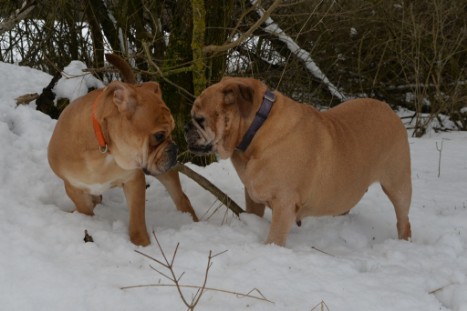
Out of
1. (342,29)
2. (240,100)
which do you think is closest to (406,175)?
(240,100)

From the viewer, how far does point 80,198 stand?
14.3 feet

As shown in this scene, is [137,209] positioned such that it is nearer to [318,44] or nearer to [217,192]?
[217,192]

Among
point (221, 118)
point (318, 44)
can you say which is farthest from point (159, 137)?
point (318, 44)

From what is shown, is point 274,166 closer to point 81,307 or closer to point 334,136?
point 334,136

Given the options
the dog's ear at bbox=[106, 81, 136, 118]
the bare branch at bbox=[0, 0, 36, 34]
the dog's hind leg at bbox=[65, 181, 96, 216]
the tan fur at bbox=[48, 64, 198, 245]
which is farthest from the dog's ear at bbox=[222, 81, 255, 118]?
the bare branch at bbox=[0, 0, 36, 34]

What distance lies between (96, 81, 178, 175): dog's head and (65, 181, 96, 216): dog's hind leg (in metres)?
0.59

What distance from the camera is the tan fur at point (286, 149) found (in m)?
4.07

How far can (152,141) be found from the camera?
12.7 ft

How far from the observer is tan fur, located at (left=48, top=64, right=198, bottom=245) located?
12.5ft

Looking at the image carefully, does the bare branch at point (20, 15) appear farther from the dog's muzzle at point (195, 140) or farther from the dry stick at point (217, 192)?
the dog's muzzle at point (195, 140)

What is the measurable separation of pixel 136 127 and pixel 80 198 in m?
0.97

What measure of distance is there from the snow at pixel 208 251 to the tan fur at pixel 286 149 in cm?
36

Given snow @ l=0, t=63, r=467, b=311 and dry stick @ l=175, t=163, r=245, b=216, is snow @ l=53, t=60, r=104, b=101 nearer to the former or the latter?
snow @ l=0, t=63, r=467, b=311

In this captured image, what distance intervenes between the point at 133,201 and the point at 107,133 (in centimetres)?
62
